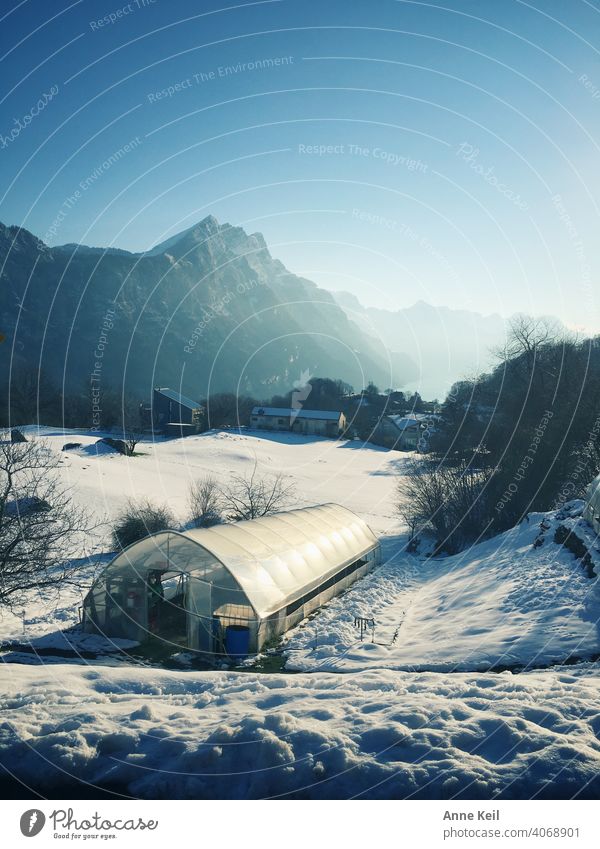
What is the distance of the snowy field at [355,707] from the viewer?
7.02m

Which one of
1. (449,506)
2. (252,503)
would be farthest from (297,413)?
(449,506)

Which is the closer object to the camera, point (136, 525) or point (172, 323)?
point (136, 525)

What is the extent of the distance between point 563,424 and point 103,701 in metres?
35.1

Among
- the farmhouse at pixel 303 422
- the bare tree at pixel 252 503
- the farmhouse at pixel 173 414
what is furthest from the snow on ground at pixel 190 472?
the farmhouse at pixel 173 414

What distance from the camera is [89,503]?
129 ft

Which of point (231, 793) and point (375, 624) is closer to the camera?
point (231, 793)

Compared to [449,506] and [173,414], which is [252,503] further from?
[173,414]

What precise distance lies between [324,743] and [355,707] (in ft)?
5.95

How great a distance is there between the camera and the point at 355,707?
9258 millimetres

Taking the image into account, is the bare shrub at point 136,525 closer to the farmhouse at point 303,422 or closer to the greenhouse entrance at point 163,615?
the greenhouse entrance at point 163,615

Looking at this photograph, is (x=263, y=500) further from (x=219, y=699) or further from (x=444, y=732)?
(x=444, y=732)

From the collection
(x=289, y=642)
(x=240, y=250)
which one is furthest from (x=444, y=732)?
(x=240, y=250)

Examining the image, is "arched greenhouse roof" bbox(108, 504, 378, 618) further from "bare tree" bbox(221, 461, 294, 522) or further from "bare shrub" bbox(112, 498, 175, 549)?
"bare shrub" bbox(112, 498, 175, 549)

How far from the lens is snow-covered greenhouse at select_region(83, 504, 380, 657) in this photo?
17.3 m
